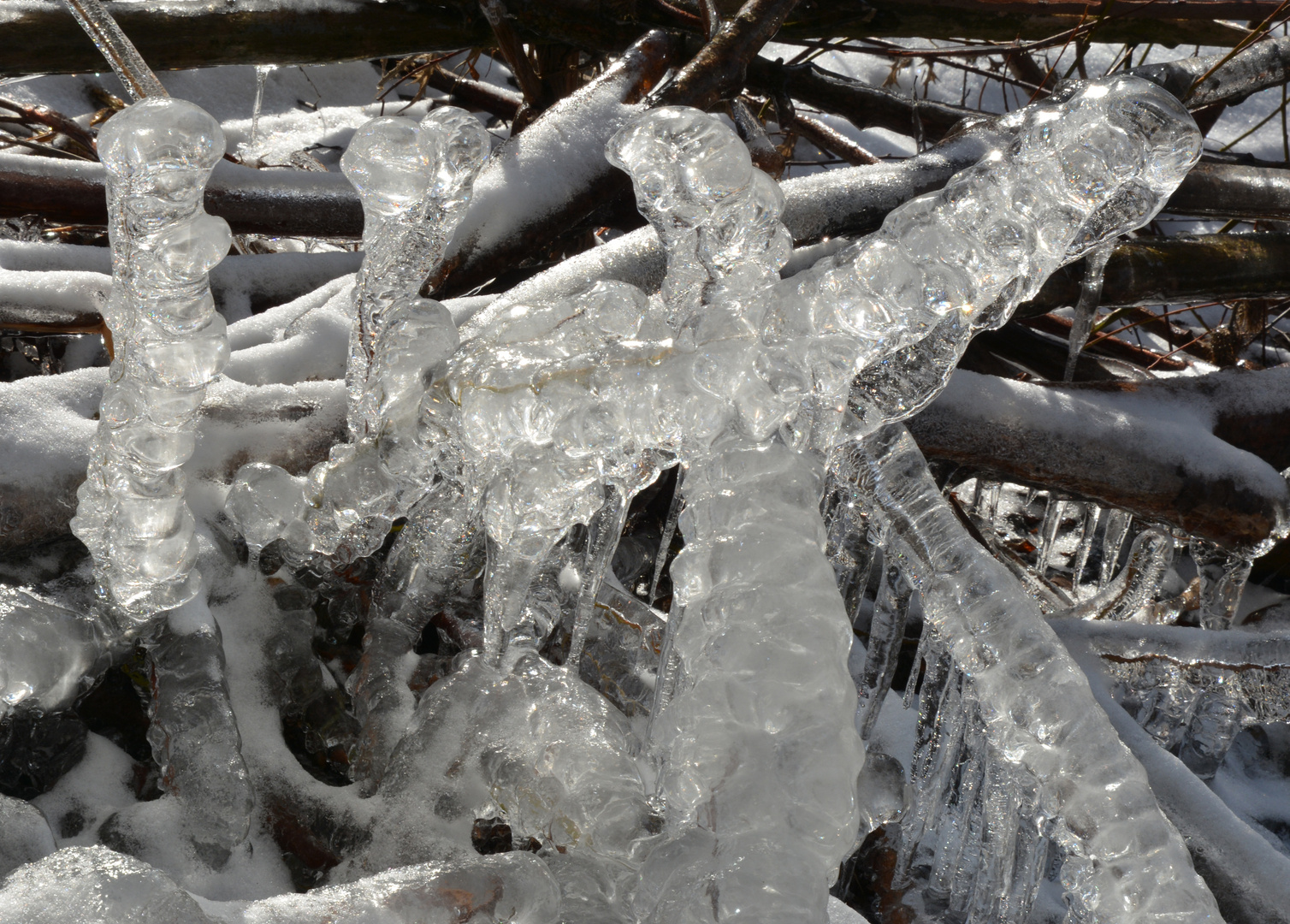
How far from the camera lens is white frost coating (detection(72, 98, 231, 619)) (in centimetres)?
94

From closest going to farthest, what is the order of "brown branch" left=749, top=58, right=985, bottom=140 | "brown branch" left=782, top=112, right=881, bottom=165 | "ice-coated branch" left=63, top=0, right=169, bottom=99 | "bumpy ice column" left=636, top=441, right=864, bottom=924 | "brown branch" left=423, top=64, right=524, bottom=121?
"bumpy ice column" left=636, top=441, right=864, bottom=924, "ice-coated branch" left=63, top=0, right=169, bottom=99, "brown branch" left=749, top=58, right=985, bottom=140, "brown branch" left=782, top=112, right=881, bottom=165, "brown branch" left=423, top=64, right=524, bottom=121

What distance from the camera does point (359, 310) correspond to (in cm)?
137

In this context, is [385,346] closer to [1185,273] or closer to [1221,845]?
[1221,845]

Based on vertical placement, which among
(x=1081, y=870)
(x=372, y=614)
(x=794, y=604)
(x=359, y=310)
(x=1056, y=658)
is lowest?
(x=372, y=614)

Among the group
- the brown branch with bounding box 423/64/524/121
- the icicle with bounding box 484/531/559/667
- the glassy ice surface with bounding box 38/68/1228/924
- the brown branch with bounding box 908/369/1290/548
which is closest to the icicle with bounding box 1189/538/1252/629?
the brown branch with bounding box 908/369/1290/548

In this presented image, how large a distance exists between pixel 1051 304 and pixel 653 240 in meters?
1.07

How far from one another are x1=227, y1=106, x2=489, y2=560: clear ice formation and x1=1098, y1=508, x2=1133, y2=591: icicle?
64.9 inches

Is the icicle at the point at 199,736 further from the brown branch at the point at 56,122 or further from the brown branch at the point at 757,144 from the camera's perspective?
the brown branch at the point at 56,122

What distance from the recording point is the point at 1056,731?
1.09 meters

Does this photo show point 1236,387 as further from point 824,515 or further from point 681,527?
point 681,527

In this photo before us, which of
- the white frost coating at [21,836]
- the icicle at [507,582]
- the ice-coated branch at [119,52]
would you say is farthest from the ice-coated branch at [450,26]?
the white frost coating at [21,836]

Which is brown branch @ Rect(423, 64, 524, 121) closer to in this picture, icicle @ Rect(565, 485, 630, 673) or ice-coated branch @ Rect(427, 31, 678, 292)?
ice-coated branch @ Rect(427, 31, 678, 292)

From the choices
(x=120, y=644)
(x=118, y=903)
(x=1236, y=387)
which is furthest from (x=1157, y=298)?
(x=118, y=903)

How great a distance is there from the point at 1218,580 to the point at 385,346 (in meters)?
1.99
